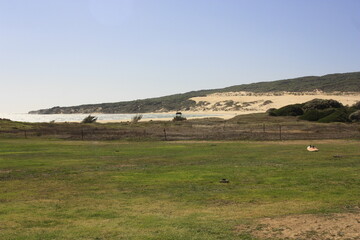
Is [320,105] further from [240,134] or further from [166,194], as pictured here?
[166,194]

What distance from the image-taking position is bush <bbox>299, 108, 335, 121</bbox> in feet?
241

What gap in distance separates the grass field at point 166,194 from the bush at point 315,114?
44.0 metres

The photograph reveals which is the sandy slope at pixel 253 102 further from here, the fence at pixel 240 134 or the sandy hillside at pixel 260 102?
the fence at pixel 240 134

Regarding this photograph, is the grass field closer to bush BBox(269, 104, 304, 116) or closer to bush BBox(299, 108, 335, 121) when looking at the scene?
bush BBox(299, 108, 335, 121)

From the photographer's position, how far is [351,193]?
55.3 feet

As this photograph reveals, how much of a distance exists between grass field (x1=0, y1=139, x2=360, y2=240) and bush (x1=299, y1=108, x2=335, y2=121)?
43977 mm

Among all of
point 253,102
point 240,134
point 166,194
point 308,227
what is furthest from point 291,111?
point 308,227

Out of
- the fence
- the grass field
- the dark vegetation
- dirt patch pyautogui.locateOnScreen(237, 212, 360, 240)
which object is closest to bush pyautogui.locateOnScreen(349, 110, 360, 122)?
the dark vegetation

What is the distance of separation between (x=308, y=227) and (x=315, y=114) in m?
65.8

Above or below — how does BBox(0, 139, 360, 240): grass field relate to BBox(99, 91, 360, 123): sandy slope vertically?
below

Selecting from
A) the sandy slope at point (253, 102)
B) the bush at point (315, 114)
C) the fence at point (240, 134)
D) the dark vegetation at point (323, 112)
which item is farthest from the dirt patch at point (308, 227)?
the sandy slope at point (253, 102)

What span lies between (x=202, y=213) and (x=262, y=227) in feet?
8.48

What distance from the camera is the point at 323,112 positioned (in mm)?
74875

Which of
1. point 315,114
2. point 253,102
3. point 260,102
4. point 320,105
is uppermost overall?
point 253,102
